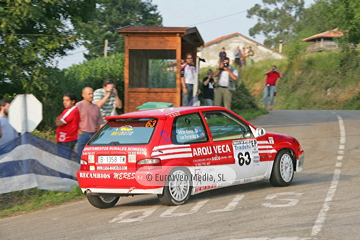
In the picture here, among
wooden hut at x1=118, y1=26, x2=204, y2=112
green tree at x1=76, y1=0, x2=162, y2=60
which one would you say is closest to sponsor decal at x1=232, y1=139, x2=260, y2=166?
wooden hut at x1=118, y1=26, x2=204, y2=112

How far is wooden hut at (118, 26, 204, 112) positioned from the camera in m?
20.8

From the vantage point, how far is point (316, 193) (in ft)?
32.4

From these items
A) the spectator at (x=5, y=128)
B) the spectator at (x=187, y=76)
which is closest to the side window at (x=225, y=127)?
the spectator at (x=5, y=128)

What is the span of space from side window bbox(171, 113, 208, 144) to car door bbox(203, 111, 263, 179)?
0.18 metres

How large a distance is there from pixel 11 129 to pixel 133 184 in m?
4.42

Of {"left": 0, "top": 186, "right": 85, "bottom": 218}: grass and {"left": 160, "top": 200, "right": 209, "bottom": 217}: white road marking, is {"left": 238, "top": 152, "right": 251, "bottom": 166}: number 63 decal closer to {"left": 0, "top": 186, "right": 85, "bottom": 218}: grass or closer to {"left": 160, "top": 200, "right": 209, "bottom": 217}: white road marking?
{"left": 160, "top": 200, "right": 209, "bottom": 217}: white road marking

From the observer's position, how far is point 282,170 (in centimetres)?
1080

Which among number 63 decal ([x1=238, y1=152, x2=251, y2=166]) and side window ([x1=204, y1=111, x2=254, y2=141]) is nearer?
side window ([x1=204, y1=111, x2=254, y2=141])

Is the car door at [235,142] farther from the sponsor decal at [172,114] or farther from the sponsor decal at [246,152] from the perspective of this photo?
the sponsor decal at [172,114]

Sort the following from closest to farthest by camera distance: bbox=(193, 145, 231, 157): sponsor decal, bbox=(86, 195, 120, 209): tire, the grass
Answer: bbox=(193, 145, 231, 157): sponsor decal, bbox=(86, 195, 120, 209): tire, the grass

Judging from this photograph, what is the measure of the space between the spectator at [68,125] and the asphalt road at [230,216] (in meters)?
1.70

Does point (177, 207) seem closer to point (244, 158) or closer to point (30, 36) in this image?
point (244, 158)

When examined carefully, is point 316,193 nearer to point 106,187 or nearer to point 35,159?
point 106,187

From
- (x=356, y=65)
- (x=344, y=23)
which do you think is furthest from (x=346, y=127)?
(x=356, y=65)
